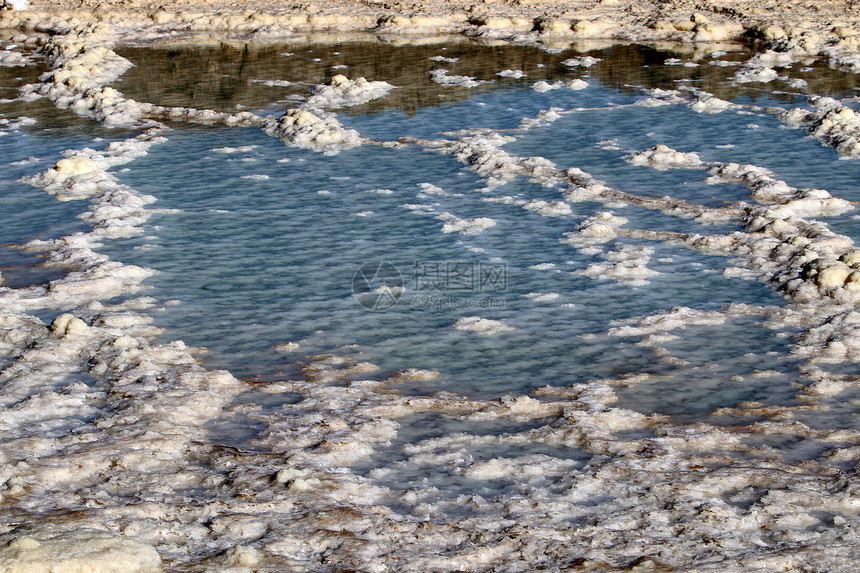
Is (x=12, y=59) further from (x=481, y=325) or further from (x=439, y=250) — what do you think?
(x=481, y=325)

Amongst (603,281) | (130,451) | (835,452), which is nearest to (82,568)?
(130,451)

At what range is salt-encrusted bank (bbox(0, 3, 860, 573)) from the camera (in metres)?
4.99

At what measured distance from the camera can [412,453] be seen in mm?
6406

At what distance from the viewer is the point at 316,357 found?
801cm

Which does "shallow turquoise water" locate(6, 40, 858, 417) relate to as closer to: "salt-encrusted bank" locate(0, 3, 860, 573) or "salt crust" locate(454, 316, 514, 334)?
"salt crust" locate(454, 316, 514, 334)

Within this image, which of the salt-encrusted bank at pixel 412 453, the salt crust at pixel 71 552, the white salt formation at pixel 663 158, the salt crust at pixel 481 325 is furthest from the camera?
→ the white salt formation at pixel 663 158

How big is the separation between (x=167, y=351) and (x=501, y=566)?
4120 mm

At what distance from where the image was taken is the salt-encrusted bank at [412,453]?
4988mm

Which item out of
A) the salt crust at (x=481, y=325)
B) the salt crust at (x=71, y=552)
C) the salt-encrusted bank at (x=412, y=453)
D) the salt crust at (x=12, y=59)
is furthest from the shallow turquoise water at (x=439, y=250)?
the salt crust at (x=12, y=59)

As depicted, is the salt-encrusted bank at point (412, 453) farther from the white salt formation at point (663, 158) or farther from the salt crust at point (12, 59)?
the salt crust at point (12, 59)

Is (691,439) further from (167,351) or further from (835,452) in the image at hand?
(167,351)

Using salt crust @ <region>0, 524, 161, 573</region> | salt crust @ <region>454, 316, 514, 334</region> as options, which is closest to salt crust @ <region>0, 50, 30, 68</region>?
salt crust @ <region>454, 316, 514, 334</region>

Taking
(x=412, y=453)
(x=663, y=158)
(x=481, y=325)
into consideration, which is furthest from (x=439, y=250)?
(x=663, y=158)

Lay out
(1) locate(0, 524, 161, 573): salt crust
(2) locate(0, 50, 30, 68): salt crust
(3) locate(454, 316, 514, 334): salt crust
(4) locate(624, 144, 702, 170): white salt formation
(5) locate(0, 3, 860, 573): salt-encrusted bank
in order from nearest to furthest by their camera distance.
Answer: (1) locate(0, 524, 161, 573): salt crust, (5) locate(0, 3, 860, 573): salt-encrusted bank, (3) locate(454, 316, 514, 334): salt crust, (4) locate(624, 144, 702, 170): white salt formation, (2) locate(0, 50, 30, 68): salt crust
